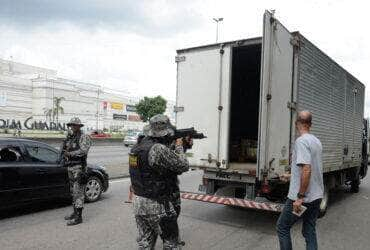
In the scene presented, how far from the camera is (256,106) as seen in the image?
9.42 meters

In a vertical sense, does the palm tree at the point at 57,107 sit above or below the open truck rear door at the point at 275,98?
above

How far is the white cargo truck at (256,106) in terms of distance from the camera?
21.2 feet

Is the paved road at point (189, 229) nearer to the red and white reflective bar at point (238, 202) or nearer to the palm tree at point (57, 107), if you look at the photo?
the red and white reflective bar at point (238, 202)

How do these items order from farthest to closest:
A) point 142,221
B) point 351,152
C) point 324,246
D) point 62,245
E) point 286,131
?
point 351,152
point 286,131
point 324,246
point 62,245
point 142,221

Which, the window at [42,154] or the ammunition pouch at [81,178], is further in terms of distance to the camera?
the window at [42,154]

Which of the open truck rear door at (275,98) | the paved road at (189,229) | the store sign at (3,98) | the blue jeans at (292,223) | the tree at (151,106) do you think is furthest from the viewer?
the store sign at (3,98)

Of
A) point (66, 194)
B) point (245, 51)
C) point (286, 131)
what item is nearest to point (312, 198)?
point (286, 131)

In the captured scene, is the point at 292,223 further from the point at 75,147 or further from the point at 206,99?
the point at 75,147

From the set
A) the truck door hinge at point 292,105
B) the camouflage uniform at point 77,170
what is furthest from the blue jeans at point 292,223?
the camouflage uniform at point 77,170

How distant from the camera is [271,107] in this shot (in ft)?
21.2

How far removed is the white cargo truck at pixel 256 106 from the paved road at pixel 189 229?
0.51 metres

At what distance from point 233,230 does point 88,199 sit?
3.48 meters

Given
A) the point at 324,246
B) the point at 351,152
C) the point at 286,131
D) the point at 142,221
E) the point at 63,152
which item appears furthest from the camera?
the point at 351,152

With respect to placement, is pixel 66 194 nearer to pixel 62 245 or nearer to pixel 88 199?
pixel 88 199
